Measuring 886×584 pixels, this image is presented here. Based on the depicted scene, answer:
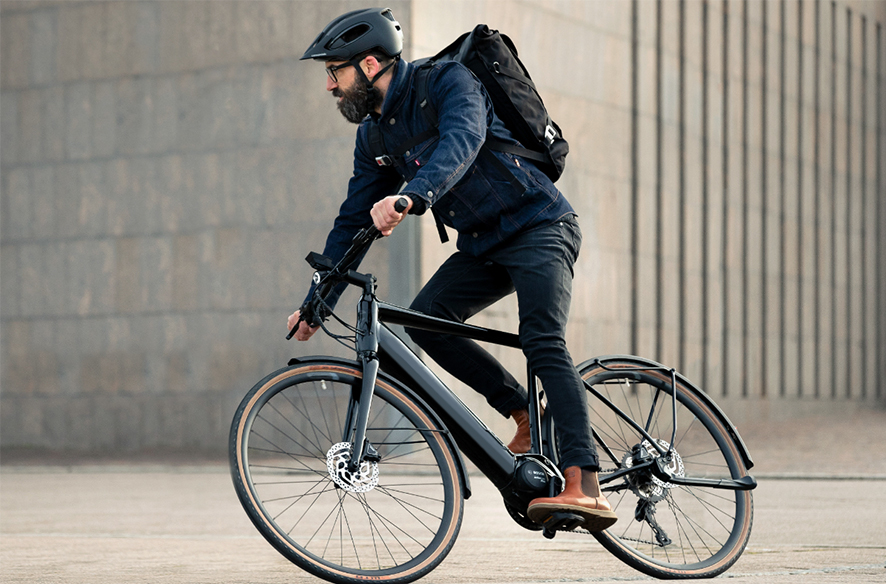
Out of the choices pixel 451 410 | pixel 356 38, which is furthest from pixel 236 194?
pixel 451 410

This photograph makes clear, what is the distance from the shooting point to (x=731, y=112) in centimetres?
2033

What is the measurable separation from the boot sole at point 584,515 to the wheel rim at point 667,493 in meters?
0.20

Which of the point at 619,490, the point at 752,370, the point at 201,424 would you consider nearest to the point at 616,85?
the point at 752,370

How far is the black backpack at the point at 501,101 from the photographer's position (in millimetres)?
4535

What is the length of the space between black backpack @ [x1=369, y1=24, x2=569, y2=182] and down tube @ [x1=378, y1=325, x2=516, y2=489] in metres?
0.68

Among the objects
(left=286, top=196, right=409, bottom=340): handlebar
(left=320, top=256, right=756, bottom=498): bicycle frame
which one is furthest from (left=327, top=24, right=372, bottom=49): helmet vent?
(left=320, top=256, right=756, bottom=498): bicycle frame

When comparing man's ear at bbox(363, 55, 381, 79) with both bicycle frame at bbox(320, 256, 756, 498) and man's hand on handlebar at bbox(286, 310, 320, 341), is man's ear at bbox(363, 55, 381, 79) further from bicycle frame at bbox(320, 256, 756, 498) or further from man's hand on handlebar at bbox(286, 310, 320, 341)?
man's hand on handlebar at bbox(286, 310, 320, 341)

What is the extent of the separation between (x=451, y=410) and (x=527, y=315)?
416mm

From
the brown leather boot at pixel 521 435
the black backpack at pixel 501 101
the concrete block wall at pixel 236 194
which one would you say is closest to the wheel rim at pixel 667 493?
the brown leather boot at pixel 521 435

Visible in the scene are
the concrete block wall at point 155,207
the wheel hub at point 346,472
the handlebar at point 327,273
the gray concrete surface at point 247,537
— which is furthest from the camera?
the concrete block wall at point 155,207

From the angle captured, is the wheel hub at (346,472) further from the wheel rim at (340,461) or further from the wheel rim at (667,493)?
the wheel rim at (667,493)

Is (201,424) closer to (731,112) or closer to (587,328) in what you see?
(587,328)

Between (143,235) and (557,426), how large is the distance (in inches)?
492

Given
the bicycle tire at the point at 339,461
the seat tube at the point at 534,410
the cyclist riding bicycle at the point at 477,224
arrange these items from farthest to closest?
the seat tube at the point at 534,410, the cyclist riding bicycle at the point at 477,224, the bicycle tire at the point at 339,461
